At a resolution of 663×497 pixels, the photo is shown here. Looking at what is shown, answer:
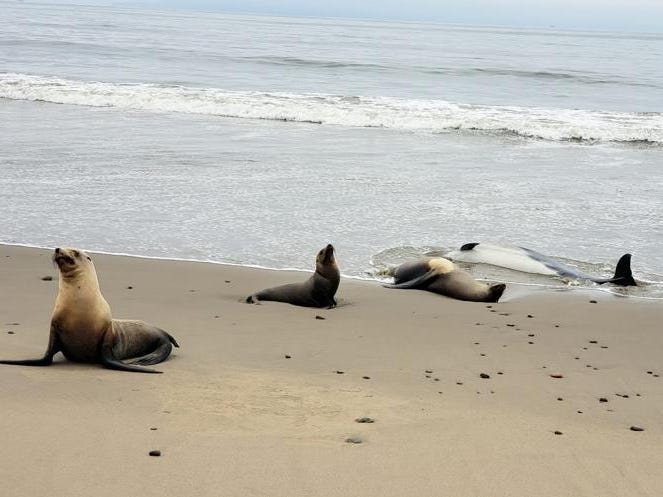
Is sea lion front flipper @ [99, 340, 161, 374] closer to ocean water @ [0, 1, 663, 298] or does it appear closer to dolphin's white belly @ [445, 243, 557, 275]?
ocean water @ [0, 1, 663, 298]

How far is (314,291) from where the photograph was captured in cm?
719

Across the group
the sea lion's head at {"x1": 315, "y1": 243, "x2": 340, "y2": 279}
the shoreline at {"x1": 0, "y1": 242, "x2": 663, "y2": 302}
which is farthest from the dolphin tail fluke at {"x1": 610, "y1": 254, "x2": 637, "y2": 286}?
the sea lion's head at {"x1": 315, "y1": 243, "x2": 340, "y2": 279}

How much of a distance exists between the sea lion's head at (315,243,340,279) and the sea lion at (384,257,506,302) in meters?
0.71

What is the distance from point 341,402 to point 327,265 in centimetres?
287

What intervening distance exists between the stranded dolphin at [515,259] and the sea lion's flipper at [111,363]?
444cm

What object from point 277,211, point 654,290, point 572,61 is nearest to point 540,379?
point 654,290

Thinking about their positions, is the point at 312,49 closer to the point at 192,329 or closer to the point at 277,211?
the point at 277,211

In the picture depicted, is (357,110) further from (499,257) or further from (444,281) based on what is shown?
(444,281)

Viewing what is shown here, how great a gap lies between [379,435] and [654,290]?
4.71 m

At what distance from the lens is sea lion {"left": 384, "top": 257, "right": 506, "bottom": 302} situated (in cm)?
760

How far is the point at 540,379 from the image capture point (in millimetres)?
5184

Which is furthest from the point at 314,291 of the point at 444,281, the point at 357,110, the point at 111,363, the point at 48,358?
the point at 357,110

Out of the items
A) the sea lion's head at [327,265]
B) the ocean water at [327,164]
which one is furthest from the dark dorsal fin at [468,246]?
the sea lion's head at [327,265]

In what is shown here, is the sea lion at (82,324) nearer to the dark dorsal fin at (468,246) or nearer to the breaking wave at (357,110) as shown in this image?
the dark dorsal fin at (468,246)
